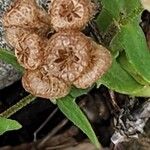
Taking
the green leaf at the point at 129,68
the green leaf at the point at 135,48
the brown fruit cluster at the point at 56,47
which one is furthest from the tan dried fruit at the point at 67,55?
the green leaf at the point at 129,68

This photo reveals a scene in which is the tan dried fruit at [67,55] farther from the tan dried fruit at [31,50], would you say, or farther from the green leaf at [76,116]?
the green leaf at [76,116]

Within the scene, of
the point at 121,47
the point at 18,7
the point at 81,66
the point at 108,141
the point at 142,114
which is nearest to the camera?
the point at 81,66

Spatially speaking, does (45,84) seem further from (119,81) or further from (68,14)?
(119,81)

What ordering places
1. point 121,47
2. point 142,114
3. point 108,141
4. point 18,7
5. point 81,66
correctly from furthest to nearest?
point 108,141 → point 142,114 → point 121,47 → point 18,7 → point 81,66

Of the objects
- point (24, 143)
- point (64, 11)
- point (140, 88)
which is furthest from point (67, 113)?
point (24, 143)

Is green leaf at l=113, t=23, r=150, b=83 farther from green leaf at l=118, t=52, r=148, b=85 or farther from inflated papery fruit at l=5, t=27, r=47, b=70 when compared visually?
inflated papery fruit at l=5, t=27, r=47, b=70

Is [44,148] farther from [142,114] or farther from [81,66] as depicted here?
[81,66]
